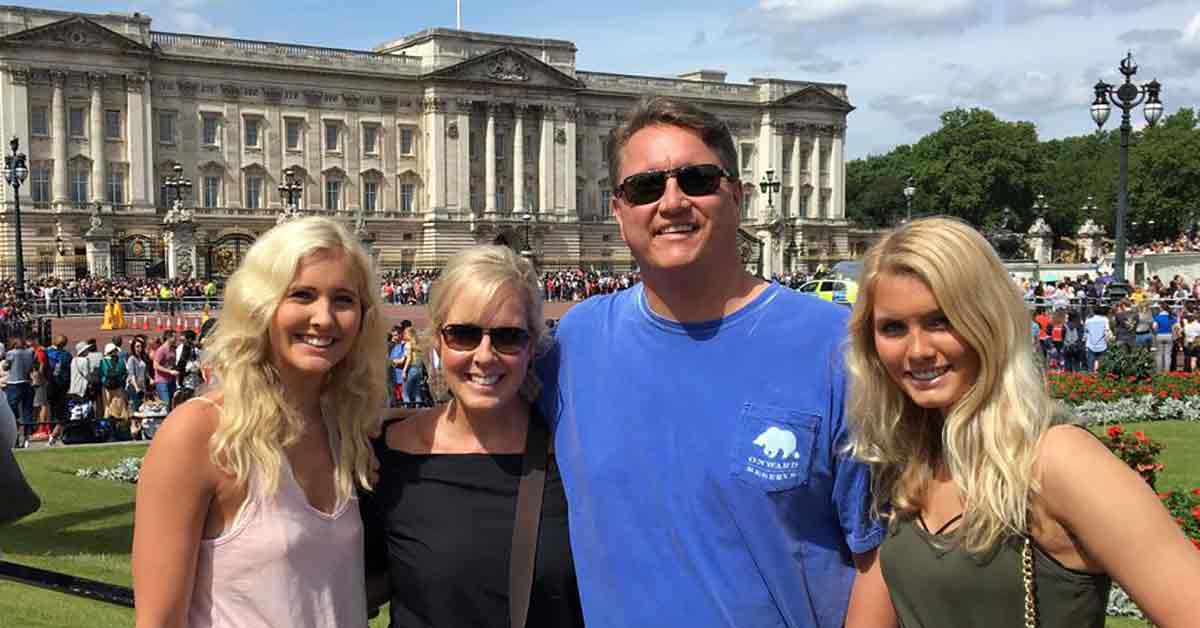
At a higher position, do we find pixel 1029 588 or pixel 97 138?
pixel 97 138

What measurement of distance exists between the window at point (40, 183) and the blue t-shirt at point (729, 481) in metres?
63.5

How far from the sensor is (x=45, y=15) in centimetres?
6053

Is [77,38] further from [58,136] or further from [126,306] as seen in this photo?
[126,306]

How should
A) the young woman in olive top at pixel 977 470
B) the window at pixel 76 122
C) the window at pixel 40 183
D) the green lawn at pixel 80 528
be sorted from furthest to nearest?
the window at pixel 76 122 → the window at pixel 40 183 → the green lawn at pixel 80 528 → the young woman in olive top at pixel 977 470

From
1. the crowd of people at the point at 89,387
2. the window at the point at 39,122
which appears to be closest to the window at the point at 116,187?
the window at the point at 39,122

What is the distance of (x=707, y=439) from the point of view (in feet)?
9.87

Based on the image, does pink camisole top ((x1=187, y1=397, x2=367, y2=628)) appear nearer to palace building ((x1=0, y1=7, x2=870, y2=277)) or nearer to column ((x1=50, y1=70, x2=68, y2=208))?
palace building ((x1=0, y1=7, x2=870, y2=277))

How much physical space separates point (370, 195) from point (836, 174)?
3551 cm

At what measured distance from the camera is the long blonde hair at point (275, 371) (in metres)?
3.12

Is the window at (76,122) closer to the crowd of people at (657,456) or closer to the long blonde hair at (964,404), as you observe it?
the crowd of people at (657,456)

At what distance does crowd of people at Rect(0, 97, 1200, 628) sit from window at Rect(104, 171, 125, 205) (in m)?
63.7

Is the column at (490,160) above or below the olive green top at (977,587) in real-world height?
above

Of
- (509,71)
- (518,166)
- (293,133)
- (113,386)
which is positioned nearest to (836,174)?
(518,166)

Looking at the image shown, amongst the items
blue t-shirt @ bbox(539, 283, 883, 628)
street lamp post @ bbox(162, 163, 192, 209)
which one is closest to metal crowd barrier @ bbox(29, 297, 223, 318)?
street lamp post @ bbox(162, 163, 192, 209)
